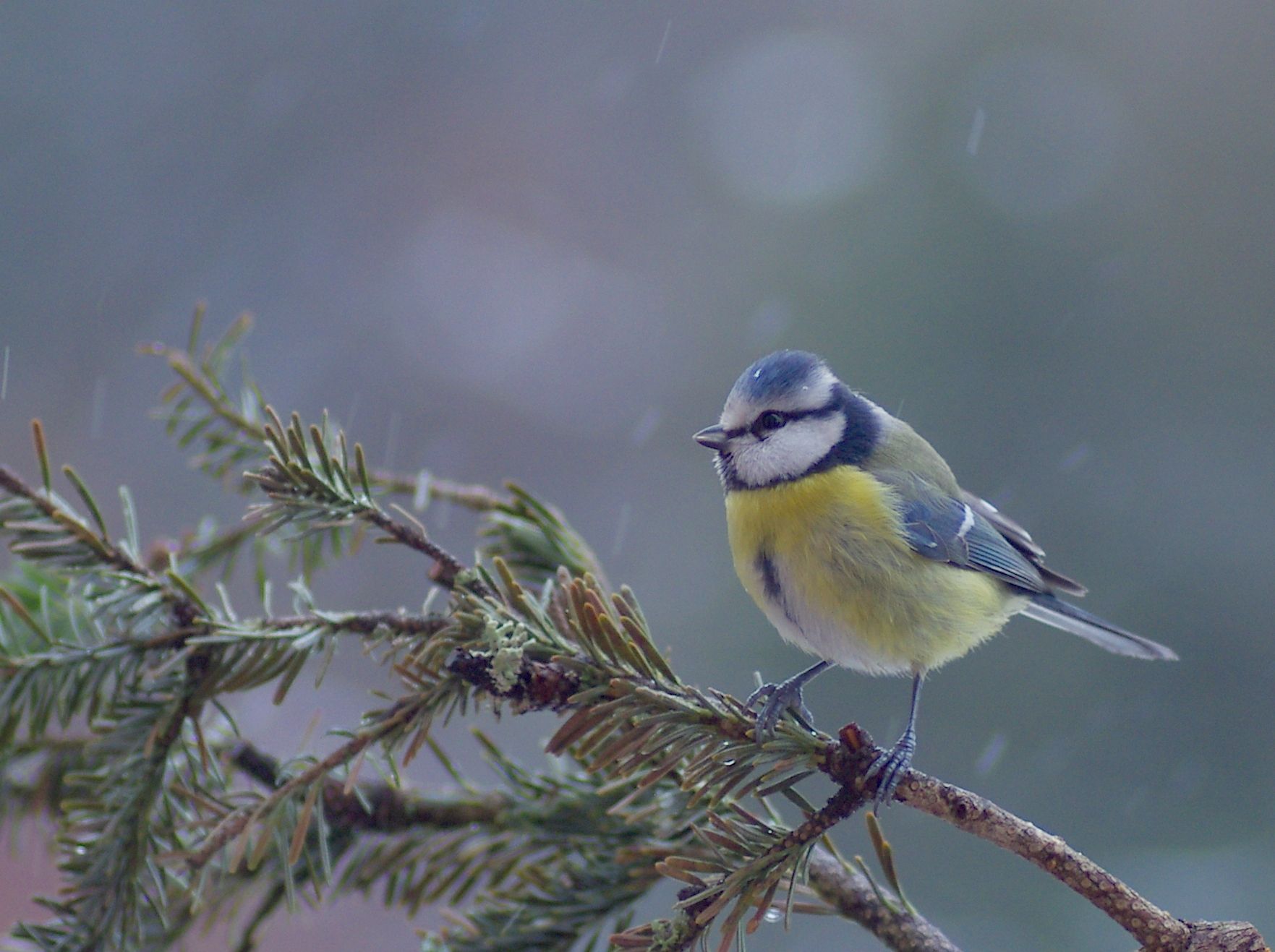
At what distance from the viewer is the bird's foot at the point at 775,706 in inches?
20.4

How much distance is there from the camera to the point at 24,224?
246cm

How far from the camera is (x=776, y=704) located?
1.89 ft

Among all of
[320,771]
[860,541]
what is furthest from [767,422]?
[320,771]

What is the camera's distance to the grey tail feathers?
3.54 feet

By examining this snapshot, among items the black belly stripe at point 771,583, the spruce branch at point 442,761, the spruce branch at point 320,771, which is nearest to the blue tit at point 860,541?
the black belly stripe at point 771,583

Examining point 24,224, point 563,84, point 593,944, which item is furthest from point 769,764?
point 563,84

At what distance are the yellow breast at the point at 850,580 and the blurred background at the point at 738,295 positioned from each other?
457 mm

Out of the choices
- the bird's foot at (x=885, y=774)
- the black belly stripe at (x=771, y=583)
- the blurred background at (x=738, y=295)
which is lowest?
the bird's foot at (x=885, y=774)

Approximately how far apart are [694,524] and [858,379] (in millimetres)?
404

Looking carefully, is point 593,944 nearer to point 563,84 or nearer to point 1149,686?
point 1149,686

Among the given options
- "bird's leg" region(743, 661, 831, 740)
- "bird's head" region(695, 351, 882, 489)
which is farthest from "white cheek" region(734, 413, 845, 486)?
"bird's leg" region(743, 661, 831, 740)

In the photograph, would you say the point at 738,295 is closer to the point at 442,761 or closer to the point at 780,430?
the point at 780,430

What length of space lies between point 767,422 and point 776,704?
1.74 ft

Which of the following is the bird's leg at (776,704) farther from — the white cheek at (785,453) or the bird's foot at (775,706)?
the white cheek at (785,453)
